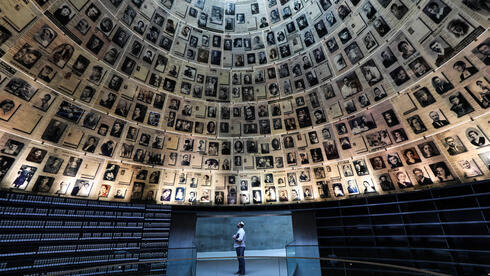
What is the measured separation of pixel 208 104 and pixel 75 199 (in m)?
7.33

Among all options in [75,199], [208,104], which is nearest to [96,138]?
[75,199]

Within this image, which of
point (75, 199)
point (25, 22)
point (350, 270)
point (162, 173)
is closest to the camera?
point (350, 270)

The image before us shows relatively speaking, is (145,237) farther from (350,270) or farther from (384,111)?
(384,111)

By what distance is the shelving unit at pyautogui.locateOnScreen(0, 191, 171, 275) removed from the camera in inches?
276

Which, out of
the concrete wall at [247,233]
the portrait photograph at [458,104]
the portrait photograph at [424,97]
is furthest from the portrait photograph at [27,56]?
the concrete wall at [247,233]

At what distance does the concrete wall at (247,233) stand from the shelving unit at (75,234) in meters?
8.04

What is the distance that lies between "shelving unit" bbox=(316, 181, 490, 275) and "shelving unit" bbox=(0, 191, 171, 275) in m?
7.69

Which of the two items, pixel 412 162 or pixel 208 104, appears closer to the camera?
pixel 412 162

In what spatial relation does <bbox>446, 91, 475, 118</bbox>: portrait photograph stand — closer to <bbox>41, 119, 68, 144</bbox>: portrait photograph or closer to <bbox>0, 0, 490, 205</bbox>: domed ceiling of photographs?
<bbox>0, 0, 490, 205</bbox>: domed ceiling of photographs

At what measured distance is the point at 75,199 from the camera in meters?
8.77

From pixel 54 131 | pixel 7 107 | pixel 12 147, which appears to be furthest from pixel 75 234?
pixel 7 107

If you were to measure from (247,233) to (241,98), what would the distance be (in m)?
12.4

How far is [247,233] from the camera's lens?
63.5 feet

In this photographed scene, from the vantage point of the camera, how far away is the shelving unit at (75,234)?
23.0 ft
